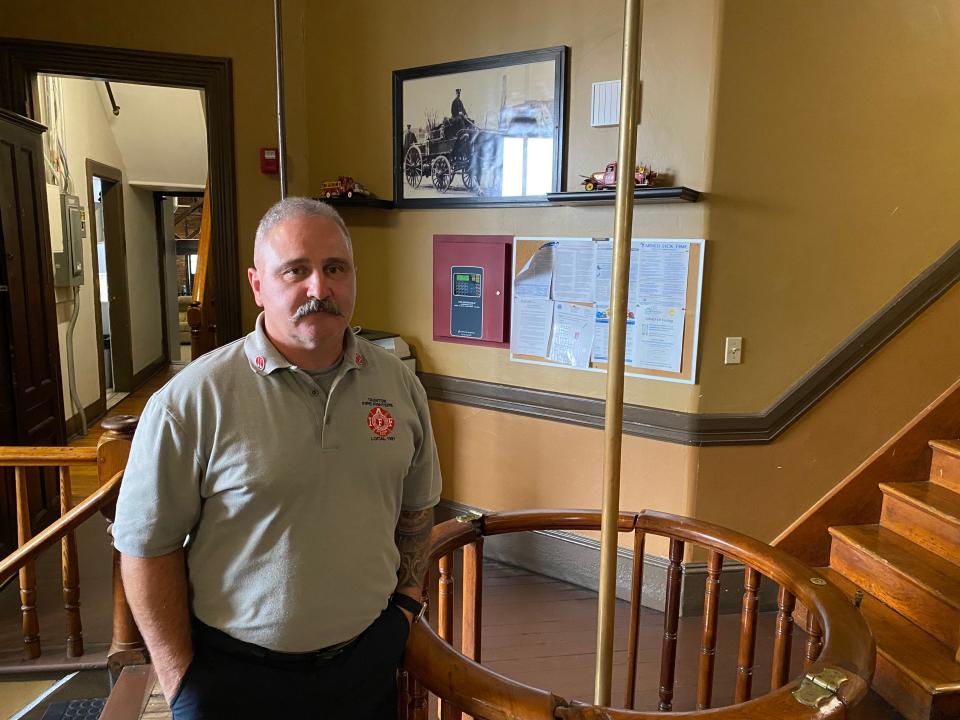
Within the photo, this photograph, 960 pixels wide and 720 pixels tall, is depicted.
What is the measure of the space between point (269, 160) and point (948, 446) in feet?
10.8

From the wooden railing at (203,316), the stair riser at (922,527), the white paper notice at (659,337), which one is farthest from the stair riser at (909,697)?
the wooden railing at (203,316)

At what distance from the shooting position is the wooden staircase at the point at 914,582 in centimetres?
218

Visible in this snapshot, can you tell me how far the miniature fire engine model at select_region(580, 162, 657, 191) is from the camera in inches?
106

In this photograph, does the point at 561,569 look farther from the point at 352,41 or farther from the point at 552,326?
the point at 352,41

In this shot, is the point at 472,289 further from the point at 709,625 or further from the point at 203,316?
the point at 709,625

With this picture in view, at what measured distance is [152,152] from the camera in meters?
6.61

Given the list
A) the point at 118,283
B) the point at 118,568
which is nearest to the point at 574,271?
the point at 118,568

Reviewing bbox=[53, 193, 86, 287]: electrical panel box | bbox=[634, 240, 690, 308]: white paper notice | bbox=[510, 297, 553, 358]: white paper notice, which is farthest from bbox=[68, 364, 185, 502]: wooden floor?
bbox=[634, 240, 690, 308]: white paper notice

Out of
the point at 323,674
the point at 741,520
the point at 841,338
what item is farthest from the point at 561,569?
the point at 323,674

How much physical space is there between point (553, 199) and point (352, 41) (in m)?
1.39

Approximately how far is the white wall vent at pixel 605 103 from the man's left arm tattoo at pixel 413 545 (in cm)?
198

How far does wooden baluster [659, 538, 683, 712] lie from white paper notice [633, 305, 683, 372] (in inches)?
51.2

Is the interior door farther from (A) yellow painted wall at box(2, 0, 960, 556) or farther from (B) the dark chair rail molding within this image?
(B) the dark chair rail molding

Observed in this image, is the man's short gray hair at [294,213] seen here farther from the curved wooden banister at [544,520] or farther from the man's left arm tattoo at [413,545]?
the curved wooden banister at [544,520]
